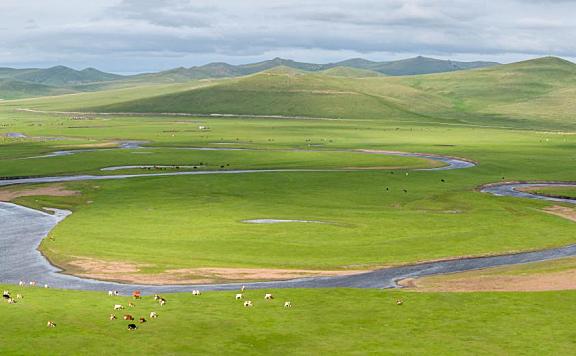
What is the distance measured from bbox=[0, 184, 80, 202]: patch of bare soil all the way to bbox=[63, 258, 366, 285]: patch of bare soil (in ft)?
180

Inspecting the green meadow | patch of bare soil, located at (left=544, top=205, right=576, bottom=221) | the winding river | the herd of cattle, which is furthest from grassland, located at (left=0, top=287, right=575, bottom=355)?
patch of bare soil, located at (left=544, top=205, right=576, bottom=221)

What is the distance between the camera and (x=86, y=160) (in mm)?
180375

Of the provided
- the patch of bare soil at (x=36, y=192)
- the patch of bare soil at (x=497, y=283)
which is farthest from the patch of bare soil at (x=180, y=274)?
the patch of bare soil at (x=36, y=192)

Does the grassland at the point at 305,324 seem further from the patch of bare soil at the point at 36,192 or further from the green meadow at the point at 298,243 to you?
the patch of bare soil at the point at 36,192

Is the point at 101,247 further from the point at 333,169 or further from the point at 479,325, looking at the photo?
the point at 333,169

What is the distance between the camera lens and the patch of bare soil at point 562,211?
11162 centimetres

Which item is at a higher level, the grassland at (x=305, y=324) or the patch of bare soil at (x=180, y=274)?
the grassland at (x=305, y=324)

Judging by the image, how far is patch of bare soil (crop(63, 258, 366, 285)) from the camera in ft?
236

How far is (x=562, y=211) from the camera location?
11650 cm

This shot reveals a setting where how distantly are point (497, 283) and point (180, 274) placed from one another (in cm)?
2857

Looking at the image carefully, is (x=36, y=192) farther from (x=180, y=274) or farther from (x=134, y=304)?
(x=134, y=304)

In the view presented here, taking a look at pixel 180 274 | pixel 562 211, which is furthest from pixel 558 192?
pixel 180 274

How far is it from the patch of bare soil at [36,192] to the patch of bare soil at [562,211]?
247ft

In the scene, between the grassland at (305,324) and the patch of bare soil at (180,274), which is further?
the patch of bare soil at (180,274)
